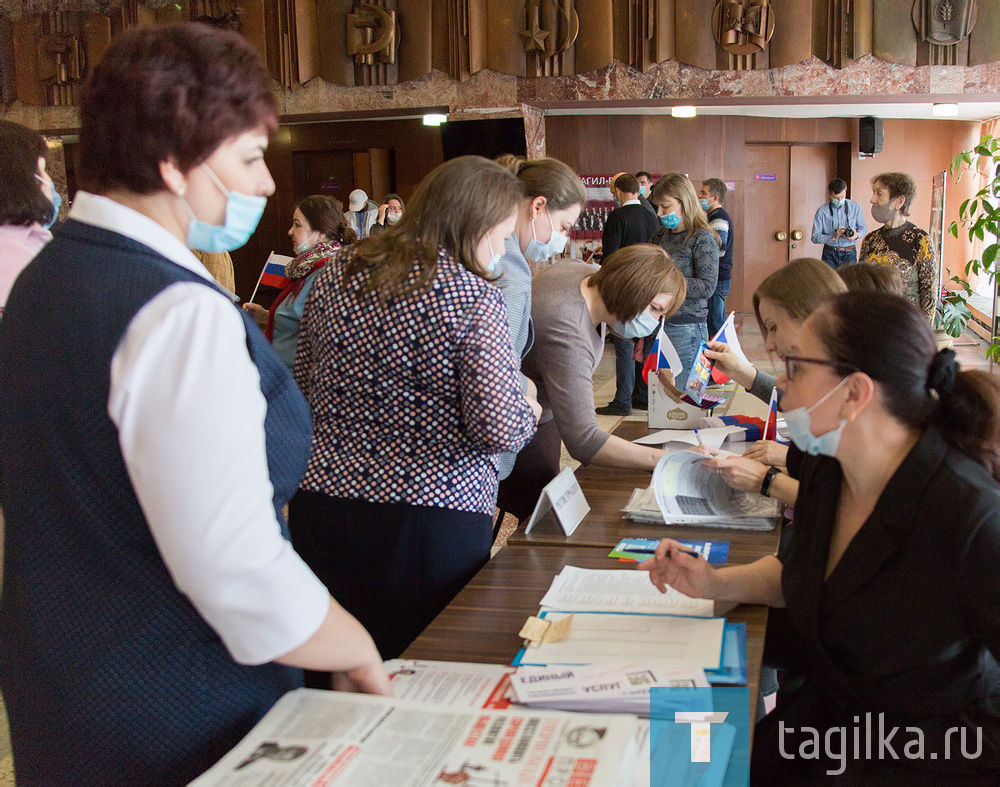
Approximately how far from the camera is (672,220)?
612cm

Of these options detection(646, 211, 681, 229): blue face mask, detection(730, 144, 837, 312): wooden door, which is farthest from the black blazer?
detection(730, 144, 837, 312): wooden door

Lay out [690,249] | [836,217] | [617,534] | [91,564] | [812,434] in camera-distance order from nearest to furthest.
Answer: [91,564]
[812,434]
[617,534]
[690,249]
[836,217]

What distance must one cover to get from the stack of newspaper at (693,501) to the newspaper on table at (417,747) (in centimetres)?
101

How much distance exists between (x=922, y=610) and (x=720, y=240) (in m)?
6.23

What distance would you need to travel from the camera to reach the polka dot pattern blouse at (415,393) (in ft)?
5.71

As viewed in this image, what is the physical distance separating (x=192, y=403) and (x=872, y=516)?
41.4 inches

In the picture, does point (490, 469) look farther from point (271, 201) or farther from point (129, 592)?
point (271, 201)

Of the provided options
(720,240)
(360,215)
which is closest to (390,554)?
(720,240)

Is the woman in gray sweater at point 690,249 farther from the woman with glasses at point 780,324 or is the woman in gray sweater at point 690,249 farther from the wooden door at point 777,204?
the wooden door at point 777,204

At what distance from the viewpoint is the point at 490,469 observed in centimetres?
193

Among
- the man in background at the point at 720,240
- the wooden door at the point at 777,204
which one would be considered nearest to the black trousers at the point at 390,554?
the man in background at the point at 720,240

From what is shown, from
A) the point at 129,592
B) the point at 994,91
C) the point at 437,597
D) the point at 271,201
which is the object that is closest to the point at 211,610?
the point at 129,592

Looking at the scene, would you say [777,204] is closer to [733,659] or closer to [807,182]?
[807,182]

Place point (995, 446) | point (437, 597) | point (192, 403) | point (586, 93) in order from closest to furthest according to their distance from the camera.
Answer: point (192, 403) < point (995, 446) < point (437, 597) < point (586, 93)
